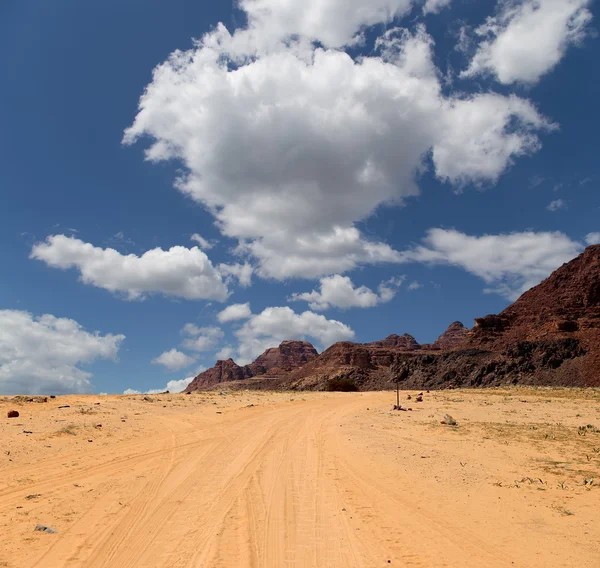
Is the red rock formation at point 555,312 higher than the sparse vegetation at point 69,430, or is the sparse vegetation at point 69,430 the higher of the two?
the red rock formation at point 555,312

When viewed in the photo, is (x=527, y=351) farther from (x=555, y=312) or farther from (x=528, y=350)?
(x=555, y=312)

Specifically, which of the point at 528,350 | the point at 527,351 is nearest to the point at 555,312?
the point at 528,350

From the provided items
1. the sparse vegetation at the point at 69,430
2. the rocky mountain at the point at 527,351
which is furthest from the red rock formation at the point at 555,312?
the sparse vegetation at the point at 69,430

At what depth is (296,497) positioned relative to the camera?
9.71 m

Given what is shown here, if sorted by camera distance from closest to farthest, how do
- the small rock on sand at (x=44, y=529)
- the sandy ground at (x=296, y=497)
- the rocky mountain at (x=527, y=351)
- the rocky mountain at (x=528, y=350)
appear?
the sandy ground at (x=296, y=497) → the small rock on sand at (x=44, y=529) → the rocky mountain at (x=528, y=350) → the rocky mountain at (x=527, y=351)

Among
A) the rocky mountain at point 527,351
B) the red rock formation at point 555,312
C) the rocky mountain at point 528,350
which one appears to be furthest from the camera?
the red rock formation at point 555,312

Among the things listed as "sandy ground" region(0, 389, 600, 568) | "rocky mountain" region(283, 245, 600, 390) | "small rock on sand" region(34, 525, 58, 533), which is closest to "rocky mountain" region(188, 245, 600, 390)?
"rocky mountain" region(283, 245, 600, 390)

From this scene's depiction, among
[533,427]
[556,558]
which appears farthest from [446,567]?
[533,427]

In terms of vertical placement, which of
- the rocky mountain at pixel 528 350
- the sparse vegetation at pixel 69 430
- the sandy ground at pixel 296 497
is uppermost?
the rocky mountain at pixel 528 350

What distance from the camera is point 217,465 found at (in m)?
12.8

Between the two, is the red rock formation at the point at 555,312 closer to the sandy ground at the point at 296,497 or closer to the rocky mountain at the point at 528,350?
the rocky mountain at the point at 528,350

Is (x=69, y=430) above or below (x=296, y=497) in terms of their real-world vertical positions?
above

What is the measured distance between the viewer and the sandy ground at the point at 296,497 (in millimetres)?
6938

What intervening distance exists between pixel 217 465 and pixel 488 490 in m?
7.09
